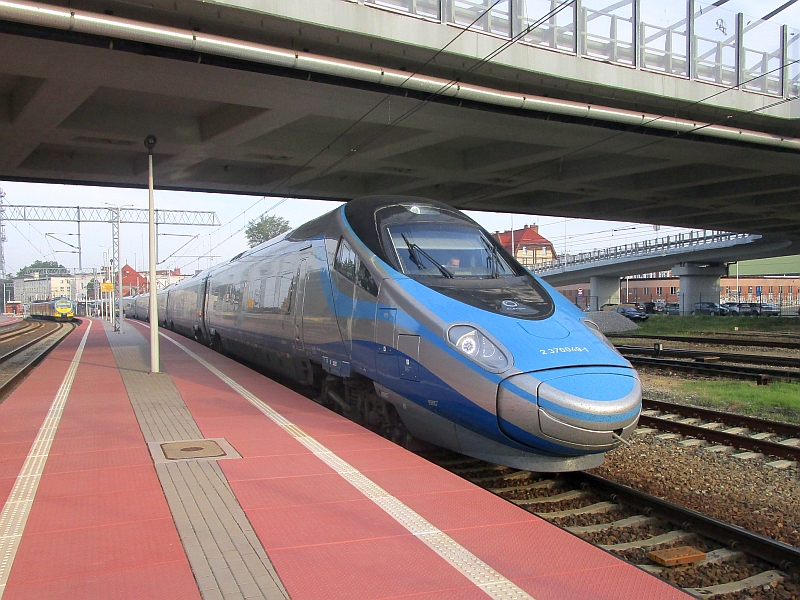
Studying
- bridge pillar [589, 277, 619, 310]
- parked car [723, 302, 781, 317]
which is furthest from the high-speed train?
bridge pillar [589, 277, 619, 310]

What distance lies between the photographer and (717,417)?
9781 millimetres

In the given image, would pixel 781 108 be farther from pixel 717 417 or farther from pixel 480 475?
pixel 480 475

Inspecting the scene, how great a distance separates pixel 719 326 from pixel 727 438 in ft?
103

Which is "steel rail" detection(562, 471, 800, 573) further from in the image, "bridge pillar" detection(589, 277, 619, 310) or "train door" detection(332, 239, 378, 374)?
"bridge pillar" detection(589, 277, 619, 310)

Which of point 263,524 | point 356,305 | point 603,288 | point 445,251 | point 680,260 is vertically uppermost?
point 680,260

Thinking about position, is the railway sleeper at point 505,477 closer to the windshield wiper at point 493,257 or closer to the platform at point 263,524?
the platform at point 263,524

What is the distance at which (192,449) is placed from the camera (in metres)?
6.62

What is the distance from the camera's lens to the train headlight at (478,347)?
5.82 metres

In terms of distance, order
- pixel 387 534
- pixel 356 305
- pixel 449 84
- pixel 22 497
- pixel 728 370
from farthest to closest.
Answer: pixel 728 370
pixel 449 84
pixel 356 305
pixel 22 497
pixel 387 534

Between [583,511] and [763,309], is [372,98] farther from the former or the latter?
[763,309]

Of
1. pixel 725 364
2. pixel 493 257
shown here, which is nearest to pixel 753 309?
pixel 725 364

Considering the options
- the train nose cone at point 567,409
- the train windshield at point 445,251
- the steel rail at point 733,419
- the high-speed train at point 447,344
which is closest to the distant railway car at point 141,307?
the high-speed train at point 447,344

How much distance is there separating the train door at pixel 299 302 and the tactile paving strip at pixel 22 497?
10.8ft

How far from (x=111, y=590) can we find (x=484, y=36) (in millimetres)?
11909
